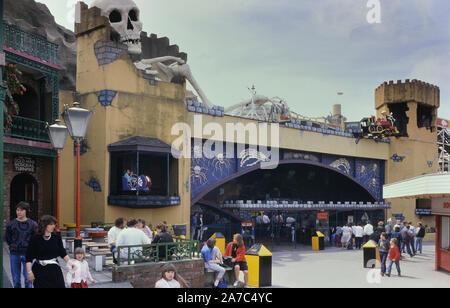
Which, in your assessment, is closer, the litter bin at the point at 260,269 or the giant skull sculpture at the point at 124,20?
the litter bin at the point at 260,269

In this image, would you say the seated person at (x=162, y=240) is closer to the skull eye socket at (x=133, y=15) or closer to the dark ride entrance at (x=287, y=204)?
the dark ride entrance at (x=287, y=204)

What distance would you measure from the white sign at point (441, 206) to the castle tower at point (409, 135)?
17.3 metres

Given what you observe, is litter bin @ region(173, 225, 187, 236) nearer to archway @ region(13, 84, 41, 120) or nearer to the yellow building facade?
the yellow building facade

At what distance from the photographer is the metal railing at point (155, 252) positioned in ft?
38.3

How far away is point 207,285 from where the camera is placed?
13734mm

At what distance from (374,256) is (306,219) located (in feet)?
39.9

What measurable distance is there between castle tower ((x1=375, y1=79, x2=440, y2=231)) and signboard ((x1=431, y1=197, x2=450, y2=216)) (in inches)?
683

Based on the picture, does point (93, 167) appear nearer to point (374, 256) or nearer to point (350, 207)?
point (374, 256)

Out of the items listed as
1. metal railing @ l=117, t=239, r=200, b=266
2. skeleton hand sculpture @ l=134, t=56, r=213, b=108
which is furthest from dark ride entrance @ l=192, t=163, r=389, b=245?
metal railing @ l=117, t=239, r=200, b=266

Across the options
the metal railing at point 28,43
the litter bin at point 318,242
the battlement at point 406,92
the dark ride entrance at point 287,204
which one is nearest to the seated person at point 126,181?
the metal railing at point 28,43

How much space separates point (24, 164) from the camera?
18.5 meters

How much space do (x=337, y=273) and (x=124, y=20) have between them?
52.3ft

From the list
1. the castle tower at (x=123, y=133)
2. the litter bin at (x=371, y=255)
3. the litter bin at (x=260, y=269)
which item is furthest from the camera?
the castle tower at (x=123, y=133)

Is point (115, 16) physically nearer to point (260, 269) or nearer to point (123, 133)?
point (123, 133)
